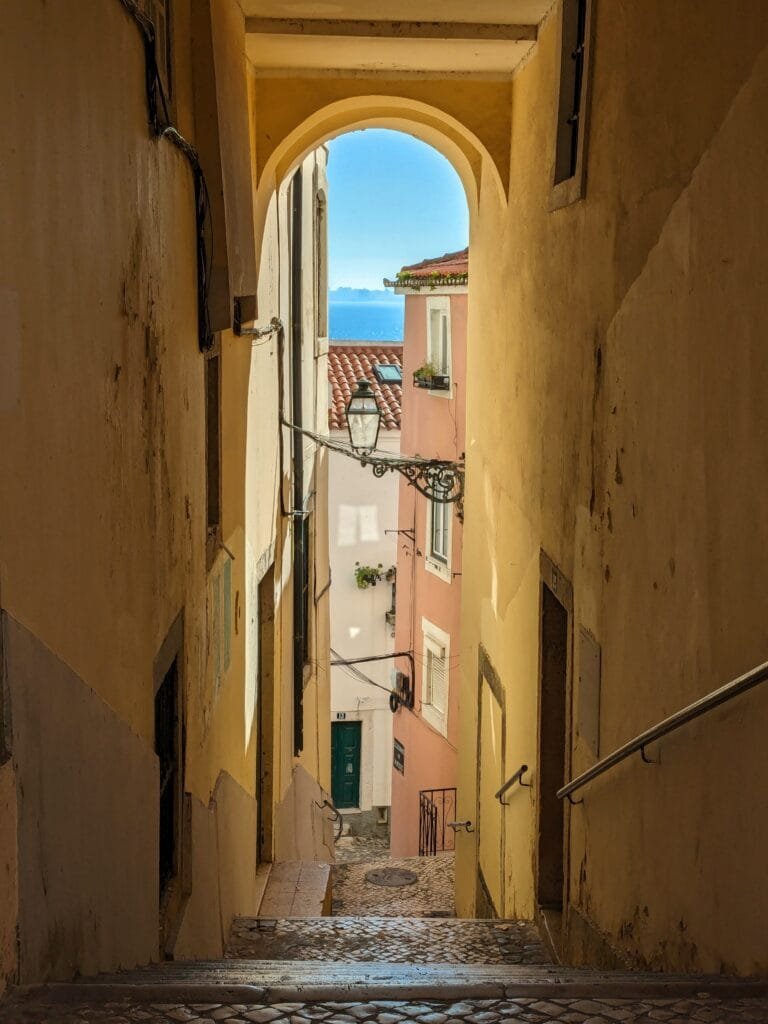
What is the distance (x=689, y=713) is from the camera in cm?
417

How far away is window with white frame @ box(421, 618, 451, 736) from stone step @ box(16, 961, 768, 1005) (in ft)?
49.3

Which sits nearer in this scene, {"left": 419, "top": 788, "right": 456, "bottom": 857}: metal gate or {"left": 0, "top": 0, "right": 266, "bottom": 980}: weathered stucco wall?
{"left": 0, "top": 0, "right": 266, "bottom": 980}: weathered stucco wall

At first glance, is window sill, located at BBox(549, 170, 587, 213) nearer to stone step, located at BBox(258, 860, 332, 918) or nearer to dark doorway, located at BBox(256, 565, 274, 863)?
dark doorway, located at BBox(256, 565, 274, 863)

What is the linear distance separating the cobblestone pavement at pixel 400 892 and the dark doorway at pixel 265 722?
2152mm

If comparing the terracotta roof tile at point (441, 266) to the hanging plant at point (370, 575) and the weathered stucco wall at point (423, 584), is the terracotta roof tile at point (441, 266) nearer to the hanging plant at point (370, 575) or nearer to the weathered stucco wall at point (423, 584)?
the weathered stucco wall at point (423, 584)

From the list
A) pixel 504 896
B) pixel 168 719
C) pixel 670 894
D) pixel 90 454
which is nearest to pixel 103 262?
pixel 90 454

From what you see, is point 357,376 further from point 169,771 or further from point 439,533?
point 169,771

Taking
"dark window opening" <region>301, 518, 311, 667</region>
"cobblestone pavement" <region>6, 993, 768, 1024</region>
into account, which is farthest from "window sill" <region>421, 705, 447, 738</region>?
"cobblestone pavement" <region>6, 993, 768, 1024</region>

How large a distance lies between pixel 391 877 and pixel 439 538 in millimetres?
6214

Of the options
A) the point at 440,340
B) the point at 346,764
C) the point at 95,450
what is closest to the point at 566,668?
the point at 95,450

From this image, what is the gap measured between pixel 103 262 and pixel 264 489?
22.2 ft

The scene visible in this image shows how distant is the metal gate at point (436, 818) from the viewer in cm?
1928

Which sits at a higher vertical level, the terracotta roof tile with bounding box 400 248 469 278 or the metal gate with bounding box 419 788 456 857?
the terracotta roof tile with bounding box 400 248 469 278

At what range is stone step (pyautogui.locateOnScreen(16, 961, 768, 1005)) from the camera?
3693mm
